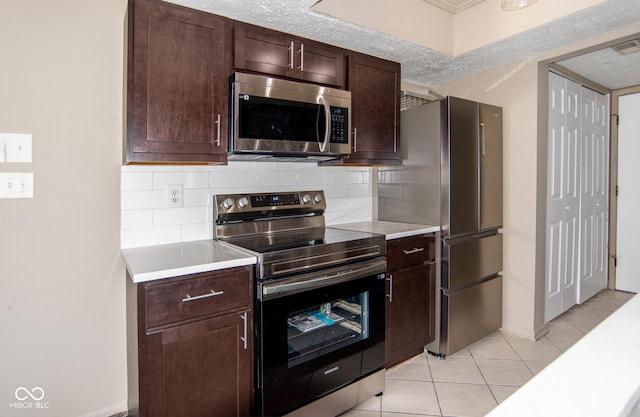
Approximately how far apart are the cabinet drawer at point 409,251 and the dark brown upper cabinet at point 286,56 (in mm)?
1080

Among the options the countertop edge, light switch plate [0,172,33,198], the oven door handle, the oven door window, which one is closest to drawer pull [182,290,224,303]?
the countertop edge

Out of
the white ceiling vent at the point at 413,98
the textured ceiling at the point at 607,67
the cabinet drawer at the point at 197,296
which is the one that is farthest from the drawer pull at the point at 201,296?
the textured ceiling at the point at 607,67

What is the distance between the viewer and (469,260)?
269 centimetres

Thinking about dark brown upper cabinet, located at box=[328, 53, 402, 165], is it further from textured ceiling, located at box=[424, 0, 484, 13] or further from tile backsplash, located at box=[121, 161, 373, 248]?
textured ceiling, located at box=[424, 0, 484, 13]

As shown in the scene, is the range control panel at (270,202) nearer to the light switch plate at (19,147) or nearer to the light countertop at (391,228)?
the light countertop at (391,228)

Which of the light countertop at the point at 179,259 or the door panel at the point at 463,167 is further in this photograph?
the door panel at the point at 463,167

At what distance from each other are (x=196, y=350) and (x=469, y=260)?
197 cm

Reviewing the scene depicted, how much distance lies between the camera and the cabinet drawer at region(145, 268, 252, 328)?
58.8 inches

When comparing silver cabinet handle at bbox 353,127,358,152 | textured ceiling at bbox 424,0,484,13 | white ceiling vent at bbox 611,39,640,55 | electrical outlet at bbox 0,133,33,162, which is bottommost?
electrical outlet at bbox 0,133,33,162

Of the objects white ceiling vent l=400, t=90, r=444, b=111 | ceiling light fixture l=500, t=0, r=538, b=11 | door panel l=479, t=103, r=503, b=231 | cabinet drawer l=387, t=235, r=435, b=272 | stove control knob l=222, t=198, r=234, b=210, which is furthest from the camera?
white ceiling vent l=400, t=90, r=444, b=111

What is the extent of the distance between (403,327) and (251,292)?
1168mm

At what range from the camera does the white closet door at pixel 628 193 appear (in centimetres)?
382

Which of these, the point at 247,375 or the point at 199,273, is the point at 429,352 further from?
the point at 199,273

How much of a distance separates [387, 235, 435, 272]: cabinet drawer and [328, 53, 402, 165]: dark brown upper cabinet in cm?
58
